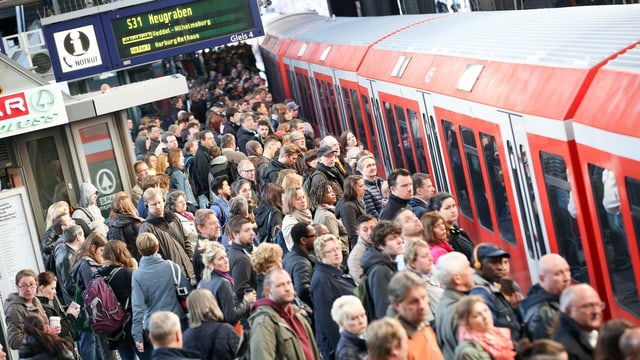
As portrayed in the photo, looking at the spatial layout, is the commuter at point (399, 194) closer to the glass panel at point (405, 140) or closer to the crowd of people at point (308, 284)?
the crowd of people at point (308, 284)

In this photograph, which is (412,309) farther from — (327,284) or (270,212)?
(270,212)

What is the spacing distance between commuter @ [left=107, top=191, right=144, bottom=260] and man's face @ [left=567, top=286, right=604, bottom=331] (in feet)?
21.3

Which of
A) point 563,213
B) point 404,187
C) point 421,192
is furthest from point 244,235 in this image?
point 563,213

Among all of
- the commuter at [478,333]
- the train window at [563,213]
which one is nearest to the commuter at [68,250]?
the train window at [563,213]

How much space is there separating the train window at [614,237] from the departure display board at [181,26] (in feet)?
36.1

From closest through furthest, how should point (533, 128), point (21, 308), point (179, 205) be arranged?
point (533, 128) < point (21, 308) < point (179, 205)

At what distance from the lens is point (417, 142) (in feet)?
47.3

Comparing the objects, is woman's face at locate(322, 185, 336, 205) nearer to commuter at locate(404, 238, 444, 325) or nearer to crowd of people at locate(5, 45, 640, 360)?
crowd of people at locate(5, 45, 640, 360)

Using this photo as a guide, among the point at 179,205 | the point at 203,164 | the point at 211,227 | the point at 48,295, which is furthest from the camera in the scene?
the point at 203,164

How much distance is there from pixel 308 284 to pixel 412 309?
235cm

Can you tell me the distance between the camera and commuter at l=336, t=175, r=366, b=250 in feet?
35.4

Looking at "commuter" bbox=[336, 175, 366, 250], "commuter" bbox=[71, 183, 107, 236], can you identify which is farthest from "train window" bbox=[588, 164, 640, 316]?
"commuter" bbox=[71, 183, 107, 236]

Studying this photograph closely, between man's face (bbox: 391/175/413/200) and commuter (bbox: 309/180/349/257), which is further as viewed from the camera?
commuter (bbox: 309/180/349/257)

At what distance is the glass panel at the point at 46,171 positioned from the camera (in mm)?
16141
